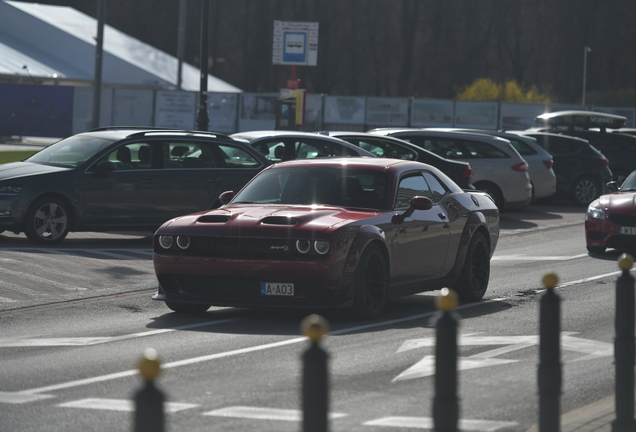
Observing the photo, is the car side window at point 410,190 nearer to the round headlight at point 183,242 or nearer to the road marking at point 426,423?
the round headlight at point 183,242

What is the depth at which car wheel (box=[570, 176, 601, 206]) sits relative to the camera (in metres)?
24.9

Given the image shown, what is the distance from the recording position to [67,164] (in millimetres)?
14852

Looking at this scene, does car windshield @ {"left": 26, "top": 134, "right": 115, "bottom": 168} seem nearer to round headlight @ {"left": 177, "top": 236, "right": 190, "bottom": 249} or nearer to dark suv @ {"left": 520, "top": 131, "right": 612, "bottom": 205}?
round headlight @ {"left": 177, "top": 236, "right": 190, "bottom": 249}

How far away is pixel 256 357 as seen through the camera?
751 cm

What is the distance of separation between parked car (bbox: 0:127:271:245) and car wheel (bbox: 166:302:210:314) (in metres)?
5.29

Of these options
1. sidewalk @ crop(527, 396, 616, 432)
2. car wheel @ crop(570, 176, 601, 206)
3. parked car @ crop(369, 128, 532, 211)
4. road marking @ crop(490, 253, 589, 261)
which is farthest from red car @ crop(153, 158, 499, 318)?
car wheel @ crop(570, 176, 601, 206)

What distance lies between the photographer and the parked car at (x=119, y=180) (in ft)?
47.0

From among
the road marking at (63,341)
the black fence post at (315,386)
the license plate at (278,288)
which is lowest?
the road marking at (63,341)

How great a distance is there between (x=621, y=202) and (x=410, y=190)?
6198mm

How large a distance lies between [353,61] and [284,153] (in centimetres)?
8125

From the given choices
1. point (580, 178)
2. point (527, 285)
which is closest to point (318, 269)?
point (527, 285)

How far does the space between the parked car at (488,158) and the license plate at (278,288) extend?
12568 mm

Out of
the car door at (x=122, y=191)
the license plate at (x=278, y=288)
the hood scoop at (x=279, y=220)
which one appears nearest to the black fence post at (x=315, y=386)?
the license plate at (x=278, y=288)

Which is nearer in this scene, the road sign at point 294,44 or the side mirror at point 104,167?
the side mirror at point 104,167
